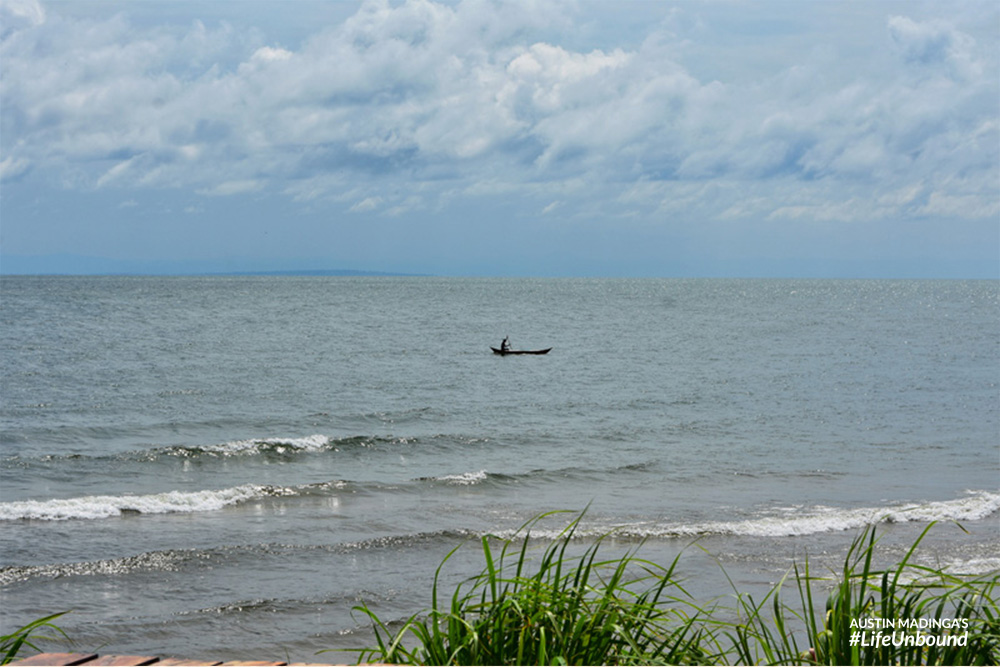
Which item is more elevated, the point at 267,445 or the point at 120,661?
the point at 120,661

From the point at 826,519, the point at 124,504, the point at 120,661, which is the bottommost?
the point at 826,519

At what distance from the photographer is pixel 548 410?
86.2 ft

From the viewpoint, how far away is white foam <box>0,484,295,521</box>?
45.0 feet

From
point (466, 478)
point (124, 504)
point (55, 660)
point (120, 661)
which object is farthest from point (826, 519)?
point (55, 660)

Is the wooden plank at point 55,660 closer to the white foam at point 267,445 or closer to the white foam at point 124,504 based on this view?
the white foam at point 124,504

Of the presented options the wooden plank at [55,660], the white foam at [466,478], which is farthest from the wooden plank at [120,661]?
the white foam at [466,478]

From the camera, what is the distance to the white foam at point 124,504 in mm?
13711

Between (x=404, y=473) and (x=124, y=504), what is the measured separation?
16.2 feet

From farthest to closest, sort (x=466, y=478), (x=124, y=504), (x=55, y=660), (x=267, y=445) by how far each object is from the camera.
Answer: (x=267, y=445), (x=466, y=478), (x=124, y=504), (x=55, y=660)

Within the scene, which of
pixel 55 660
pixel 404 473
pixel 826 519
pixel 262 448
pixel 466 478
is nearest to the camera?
pixel 55 660

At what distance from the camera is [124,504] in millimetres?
14273

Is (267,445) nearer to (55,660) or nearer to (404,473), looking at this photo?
(404,473)

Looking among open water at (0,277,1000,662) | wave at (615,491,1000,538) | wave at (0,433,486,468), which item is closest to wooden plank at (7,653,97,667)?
open water at (0,277,1000,662)

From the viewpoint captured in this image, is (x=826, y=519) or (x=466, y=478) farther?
(x=466, y=478)
